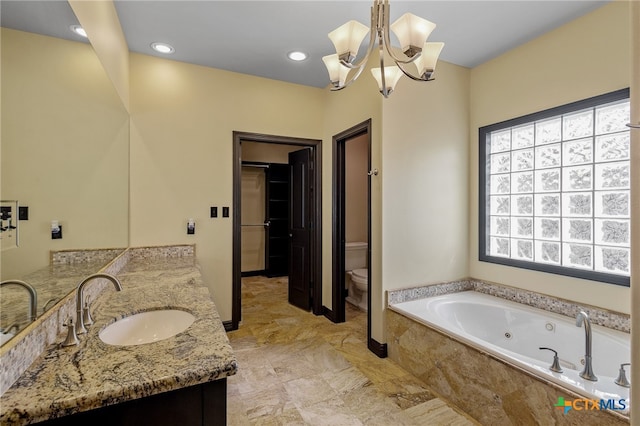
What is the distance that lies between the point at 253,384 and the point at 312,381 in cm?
42

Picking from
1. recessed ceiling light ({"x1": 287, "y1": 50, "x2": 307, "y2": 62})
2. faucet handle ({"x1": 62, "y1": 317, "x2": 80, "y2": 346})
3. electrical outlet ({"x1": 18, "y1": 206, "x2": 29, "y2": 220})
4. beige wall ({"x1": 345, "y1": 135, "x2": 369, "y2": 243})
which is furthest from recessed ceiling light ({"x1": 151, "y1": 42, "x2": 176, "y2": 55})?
beige wall ({"x1": 345, "y1": 135, "x2": 369, "y2": 243})

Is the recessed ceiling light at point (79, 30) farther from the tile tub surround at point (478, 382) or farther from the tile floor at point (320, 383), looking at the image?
the tile tub surround at point (478, 382)

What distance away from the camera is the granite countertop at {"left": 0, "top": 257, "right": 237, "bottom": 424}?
0.74 m

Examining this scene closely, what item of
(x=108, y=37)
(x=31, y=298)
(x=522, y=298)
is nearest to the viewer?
(x=31, y=298)

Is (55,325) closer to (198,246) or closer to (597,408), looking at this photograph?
(198,246)

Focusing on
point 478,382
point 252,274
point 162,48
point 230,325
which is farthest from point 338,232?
point 252,274

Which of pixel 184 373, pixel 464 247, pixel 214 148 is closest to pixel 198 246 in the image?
pixel 214 148

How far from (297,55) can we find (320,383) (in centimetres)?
271

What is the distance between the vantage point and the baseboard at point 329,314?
3310 mm

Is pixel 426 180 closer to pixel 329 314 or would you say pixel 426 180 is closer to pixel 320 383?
pixel 329 314

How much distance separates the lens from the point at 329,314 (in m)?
3.39

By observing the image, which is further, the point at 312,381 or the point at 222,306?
the point at 222,306

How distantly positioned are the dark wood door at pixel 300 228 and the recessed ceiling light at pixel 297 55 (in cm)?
105

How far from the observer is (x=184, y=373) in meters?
0.87
